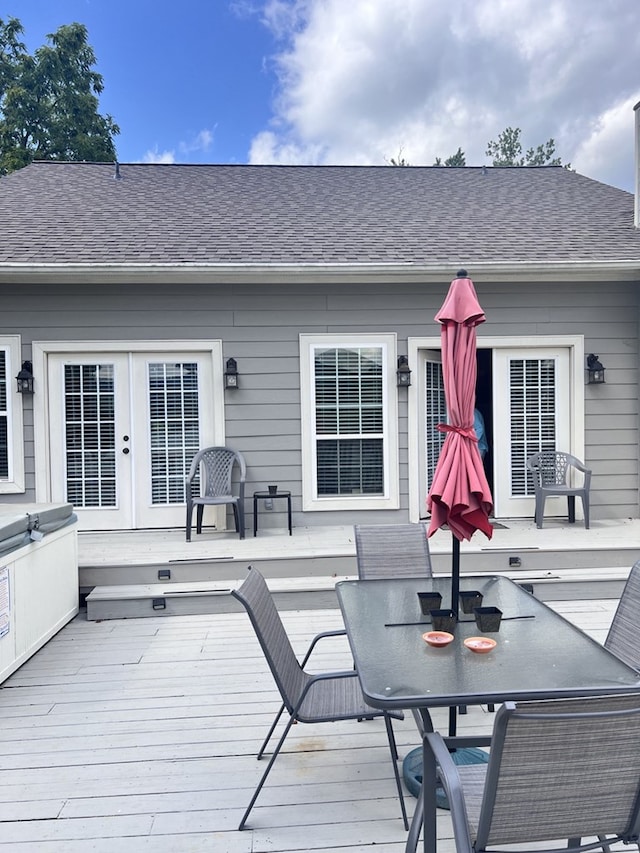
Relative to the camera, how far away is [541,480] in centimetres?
598

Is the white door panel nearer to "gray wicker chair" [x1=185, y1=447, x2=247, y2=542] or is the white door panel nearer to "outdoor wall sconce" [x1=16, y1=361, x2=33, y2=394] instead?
"gray wicker chair" [x1=185, y1=447, x2=247, y2=542]

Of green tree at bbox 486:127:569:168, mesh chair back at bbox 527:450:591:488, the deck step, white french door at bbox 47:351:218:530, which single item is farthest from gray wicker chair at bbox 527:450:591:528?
green tree at bbox 486:127:569:168

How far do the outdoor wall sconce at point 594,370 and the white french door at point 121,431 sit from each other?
366cm

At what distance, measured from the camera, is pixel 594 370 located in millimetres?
5965

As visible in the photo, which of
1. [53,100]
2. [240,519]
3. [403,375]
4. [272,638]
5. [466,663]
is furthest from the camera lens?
[53,100]

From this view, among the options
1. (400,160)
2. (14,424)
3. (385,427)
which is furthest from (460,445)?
(400,160)

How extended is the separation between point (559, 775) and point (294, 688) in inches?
46.9

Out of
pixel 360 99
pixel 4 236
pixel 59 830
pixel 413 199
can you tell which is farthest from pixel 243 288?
pixel 360 99

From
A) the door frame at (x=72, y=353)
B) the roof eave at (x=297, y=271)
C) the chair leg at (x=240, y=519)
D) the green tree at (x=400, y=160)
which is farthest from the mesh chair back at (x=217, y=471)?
the green tree at (x=400, y=160)

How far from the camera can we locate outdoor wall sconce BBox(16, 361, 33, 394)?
221 inches

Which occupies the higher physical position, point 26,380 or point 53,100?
point 53,100

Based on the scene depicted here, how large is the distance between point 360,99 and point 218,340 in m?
17.8

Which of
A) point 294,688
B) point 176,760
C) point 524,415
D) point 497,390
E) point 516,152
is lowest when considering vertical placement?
point 176,760

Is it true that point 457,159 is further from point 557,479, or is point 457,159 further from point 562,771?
point 562,771
